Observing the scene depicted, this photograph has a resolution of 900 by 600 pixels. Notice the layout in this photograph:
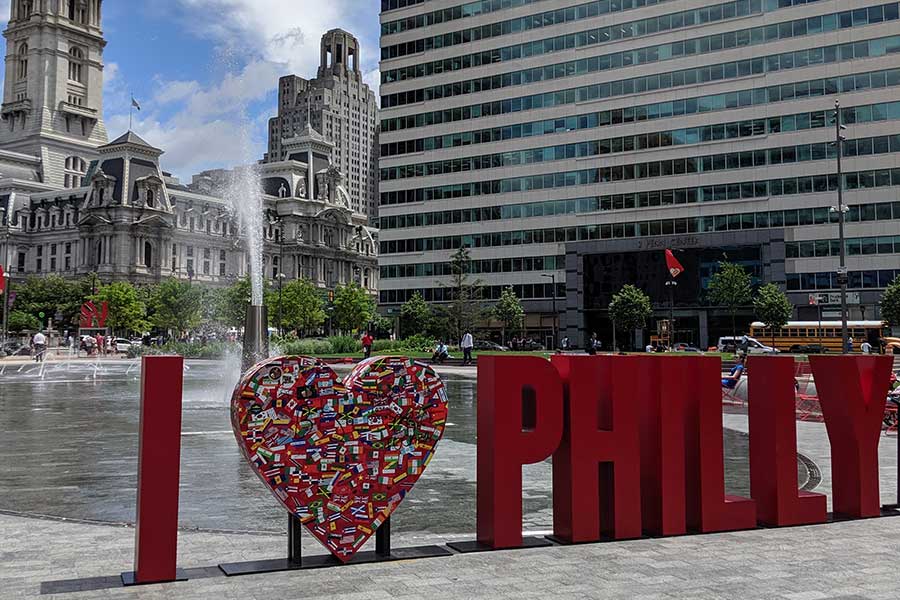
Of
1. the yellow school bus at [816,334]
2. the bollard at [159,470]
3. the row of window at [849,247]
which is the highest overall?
the row of window at [849,247]

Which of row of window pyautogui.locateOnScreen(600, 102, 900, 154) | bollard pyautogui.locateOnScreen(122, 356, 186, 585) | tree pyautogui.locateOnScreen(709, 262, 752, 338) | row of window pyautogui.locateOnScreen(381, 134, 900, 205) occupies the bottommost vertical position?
bollard pyautogui.locateOnScreen(122, 356, 186, 585)

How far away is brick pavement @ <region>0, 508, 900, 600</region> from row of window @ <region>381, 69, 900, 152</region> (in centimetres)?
5895

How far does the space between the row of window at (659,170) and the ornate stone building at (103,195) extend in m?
53.4

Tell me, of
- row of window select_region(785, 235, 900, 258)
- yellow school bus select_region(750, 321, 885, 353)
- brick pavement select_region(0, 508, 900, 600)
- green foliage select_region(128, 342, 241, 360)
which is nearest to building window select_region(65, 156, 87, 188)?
green foliage select_region(128, 342, 241, 360)

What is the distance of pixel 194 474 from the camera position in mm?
10969

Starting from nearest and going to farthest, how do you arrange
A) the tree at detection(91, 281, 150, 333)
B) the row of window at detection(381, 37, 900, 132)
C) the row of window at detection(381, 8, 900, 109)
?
the row of window at detection(381, 37, 900, 132) < the row of window at detection(381, 8, 900, 109) < the tree at detection(91, 281, 150, 333)

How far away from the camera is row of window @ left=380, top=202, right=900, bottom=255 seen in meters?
57.7

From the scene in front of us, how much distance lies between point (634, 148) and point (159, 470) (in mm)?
63694

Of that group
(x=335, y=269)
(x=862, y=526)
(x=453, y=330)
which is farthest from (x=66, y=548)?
(x=335, y=269)

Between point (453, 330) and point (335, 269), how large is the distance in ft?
289

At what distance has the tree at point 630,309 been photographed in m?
60.7

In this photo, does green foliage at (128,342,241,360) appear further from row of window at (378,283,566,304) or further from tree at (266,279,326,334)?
tree at (266,279,326,334)

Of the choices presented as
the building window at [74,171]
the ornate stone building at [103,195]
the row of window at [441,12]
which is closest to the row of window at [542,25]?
the row of window at [441,12]

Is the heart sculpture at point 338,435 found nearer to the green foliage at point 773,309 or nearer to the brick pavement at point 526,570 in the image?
the brick pavement at point 526,570
